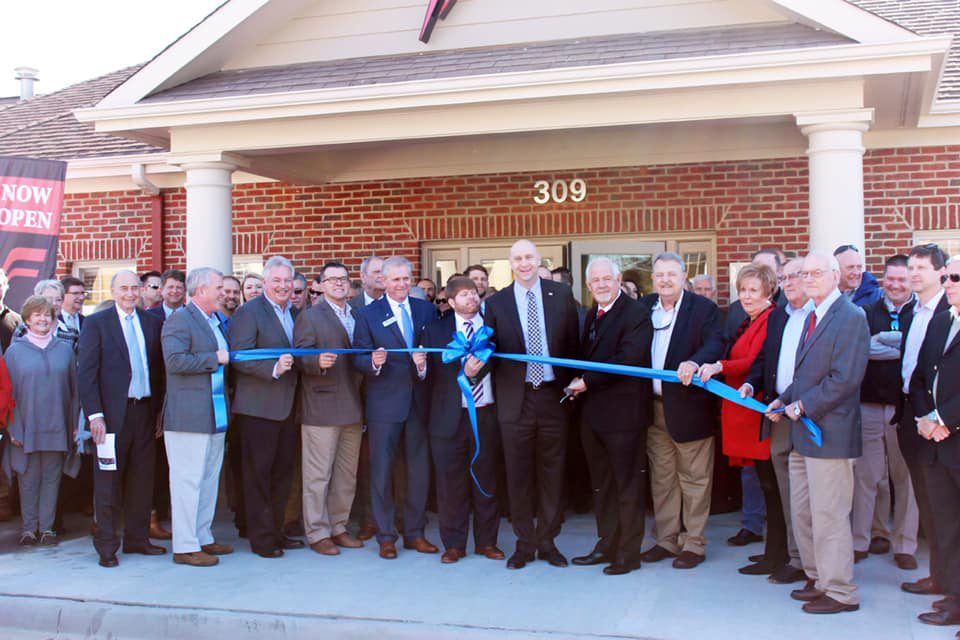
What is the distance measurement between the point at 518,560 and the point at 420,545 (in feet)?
2.75

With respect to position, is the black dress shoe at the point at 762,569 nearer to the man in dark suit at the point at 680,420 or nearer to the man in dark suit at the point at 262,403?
the man in dark suit at the point at 680,420

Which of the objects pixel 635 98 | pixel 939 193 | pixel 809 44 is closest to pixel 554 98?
pixel 635 98

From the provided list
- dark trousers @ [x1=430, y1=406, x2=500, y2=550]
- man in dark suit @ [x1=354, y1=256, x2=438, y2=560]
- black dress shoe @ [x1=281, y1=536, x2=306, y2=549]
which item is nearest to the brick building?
man in dark suit @ [x1=354, y1=256, x2=438, y2=560]

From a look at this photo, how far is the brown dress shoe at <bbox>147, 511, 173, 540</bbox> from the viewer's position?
736cm

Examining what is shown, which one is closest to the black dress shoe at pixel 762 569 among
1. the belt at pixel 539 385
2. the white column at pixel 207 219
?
the belt at pixel 539 385

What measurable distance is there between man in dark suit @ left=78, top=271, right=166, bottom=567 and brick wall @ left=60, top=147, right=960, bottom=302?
4353 mm

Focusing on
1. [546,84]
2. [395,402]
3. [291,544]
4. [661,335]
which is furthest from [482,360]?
[546,84]

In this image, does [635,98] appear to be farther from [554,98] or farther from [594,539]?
[594,539]

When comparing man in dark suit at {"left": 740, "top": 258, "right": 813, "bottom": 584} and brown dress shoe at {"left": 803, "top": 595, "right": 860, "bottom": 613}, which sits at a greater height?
man in dark suit at {"left": 740, "top": 258, "right": 813, "bottom": 584}

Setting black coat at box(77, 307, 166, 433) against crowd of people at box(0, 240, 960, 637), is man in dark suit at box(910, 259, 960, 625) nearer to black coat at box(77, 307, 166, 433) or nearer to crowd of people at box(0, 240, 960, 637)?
crowd of people at box(0, 240, 960, 637)

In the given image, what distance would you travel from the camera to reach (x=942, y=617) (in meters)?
4.97

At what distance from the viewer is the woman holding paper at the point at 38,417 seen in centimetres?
722

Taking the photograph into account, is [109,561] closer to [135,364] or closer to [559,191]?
[135,364]

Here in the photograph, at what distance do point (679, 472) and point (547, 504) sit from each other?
88cm
